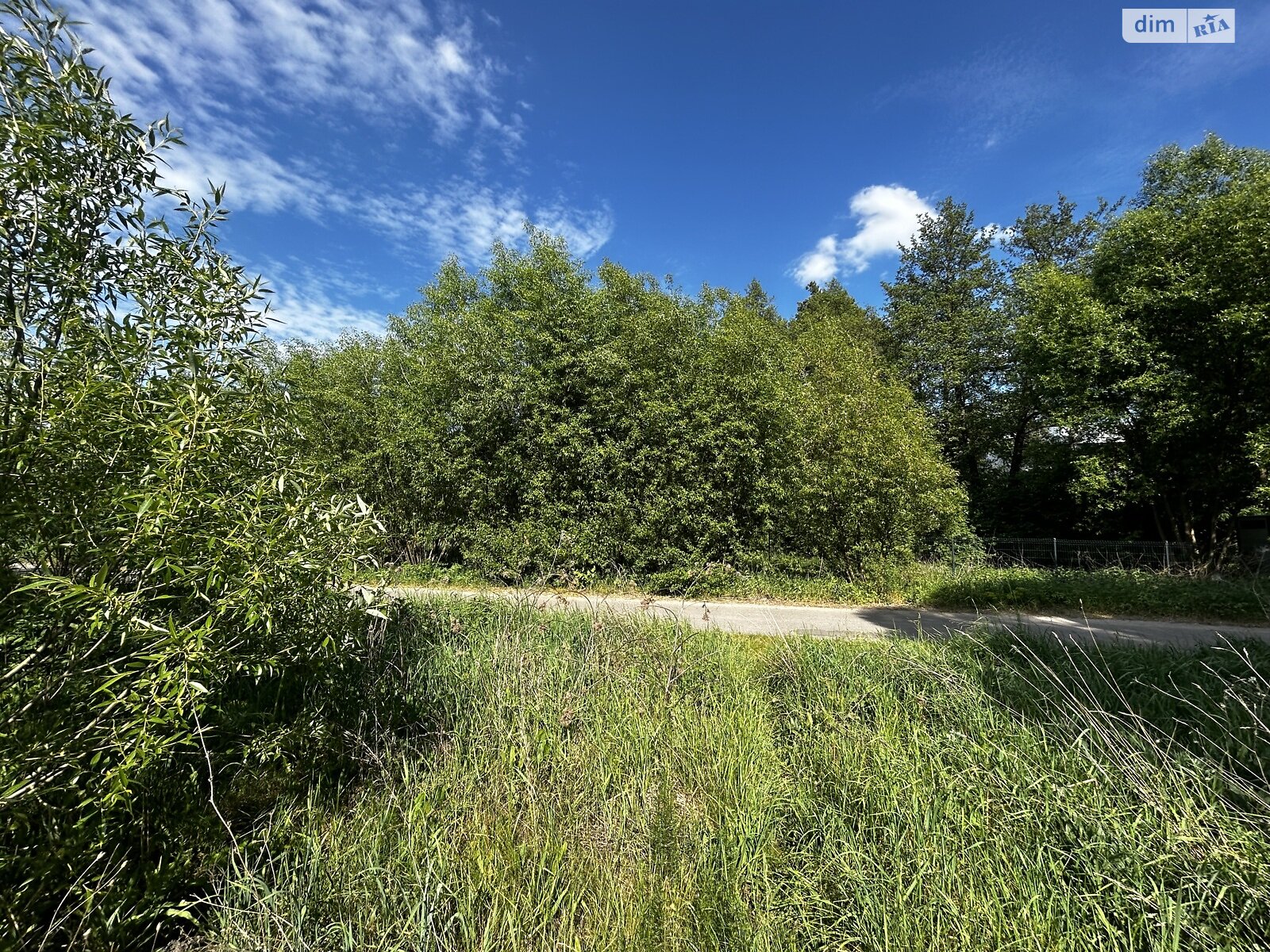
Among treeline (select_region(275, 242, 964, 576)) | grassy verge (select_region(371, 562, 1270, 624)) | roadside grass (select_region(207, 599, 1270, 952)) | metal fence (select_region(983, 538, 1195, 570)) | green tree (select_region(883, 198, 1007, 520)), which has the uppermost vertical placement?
green tree (select_region(883, 198, 1007, 520))

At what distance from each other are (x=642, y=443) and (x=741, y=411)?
6.88 feet

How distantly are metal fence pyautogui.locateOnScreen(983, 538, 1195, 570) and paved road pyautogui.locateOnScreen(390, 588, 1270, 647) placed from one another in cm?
437

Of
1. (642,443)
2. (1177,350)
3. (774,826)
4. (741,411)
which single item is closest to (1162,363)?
(1177,350)

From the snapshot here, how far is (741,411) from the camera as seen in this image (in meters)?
10.2

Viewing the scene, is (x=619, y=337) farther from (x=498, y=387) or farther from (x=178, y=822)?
(x=178, y=822)

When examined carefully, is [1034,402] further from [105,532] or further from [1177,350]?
[105,532]

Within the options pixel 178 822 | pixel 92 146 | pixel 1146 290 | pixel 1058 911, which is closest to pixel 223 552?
pixel 178 822

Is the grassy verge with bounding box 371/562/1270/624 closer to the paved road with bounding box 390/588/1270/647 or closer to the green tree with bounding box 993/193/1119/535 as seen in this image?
the paved road with bounding box 390/588/1270/647

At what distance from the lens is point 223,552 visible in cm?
195

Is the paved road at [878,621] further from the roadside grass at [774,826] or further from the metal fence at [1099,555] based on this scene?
the metal fence at [1099,555]

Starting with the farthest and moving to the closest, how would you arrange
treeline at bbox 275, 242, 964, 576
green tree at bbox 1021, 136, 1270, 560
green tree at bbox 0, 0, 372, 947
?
1. green tree at bbox 1021, 136, 1270, 560
2. treeline at bbox 275, 242, 964, 576
3. green tree at bbox 0, 0, 372, 947

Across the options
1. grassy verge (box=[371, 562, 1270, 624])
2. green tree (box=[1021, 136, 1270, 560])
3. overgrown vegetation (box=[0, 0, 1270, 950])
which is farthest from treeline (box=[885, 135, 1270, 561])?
overgrown vegetation (box=[0, 0, 1270, 950])

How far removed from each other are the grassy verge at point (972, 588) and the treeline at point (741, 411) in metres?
0.49

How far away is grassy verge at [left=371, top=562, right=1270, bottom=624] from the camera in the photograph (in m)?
7.53
